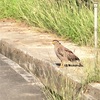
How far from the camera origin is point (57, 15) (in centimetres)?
1081

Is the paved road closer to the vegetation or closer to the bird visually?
the bird

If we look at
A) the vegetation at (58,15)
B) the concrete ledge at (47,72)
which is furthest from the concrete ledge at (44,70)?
the vegetation at (58,15)

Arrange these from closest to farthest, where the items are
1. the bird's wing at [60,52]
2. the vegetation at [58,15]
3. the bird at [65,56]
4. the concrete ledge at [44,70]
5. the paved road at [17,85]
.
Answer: the concrete ledge at [44,70] < the paved road at [17,85] < the bird at [65,56] < the bird's wing at [60,52] < the vegetation at [58,15]

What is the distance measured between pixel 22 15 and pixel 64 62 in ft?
16.4

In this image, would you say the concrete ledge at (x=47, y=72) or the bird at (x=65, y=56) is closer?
the concrete ledge at (x=47, y=72)

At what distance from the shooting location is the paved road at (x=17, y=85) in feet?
22.7

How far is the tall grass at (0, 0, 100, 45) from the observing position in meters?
9.55

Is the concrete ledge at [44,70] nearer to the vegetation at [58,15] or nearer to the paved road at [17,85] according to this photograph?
the paved road at [17,85]

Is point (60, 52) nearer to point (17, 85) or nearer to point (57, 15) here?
point (17, 85)

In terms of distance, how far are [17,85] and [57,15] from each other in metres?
3.54

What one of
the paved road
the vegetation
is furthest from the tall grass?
the paved road

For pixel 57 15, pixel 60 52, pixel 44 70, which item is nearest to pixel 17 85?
pixel 44 70

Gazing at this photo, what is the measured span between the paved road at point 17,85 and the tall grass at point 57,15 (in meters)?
1.30

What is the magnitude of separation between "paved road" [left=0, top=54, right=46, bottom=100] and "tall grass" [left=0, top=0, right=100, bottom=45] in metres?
1.30
